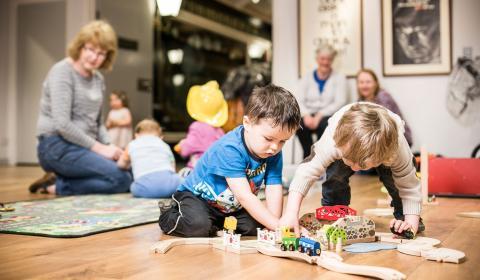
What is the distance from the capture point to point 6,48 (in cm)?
629

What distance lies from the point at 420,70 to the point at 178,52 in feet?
11.0

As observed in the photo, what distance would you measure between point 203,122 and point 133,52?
3.17 metres

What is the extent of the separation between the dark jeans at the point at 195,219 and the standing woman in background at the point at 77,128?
1.39 metres

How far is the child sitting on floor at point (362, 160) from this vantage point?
1367mm

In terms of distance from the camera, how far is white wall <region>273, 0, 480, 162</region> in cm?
440

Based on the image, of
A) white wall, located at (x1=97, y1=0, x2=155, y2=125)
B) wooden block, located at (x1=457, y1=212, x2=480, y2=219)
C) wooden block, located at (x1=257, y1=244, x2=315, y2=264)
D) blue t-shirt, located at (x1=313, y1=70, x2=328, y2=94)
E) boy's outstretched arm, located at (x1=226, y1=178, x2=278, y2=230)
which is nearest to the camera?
wooden block, located at (x1=257, y1=244, x2=315, y2=264)

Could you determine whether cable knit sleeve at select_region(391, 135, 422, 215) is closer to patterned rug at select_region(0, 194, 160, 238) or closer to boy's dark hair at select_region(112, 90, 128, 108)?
patterned rug at select_region(0, 194, 160, 238)

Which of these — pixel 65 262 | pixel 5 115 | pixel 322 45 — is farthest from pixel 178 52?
pixel 65 262

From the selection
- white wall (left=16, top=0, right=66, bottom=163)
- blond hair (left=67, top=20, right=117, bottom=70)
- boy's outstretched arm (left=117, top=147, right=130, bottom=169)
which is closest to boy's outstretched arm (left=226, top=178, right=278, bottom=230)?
boy's outstretched arm (left=117, top=147, right=130, bottom=169)

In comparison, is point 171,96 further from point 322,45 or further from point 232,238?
point 232,238

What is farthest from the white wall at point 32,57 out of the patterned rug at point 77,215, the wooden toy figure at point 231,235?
the wooden toy figure at point 231,235

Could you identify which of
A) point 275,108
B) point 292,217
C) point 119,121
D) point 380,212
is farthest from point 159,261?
point 119,121

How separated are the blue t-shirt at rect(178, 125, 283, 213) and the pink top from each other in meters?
1.35

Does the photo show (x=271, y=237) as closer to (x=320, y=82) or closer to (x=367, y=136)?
(x=367, y=136)
